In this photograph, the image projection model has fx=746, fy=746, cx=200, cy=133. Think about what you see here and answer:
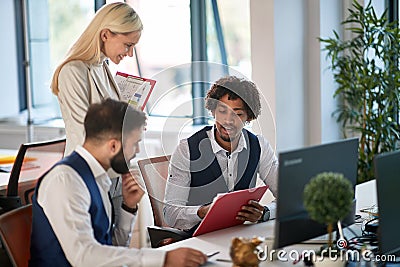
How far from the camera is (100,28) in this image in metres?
3.07

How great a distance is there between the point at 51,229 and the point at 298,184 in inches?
30.5

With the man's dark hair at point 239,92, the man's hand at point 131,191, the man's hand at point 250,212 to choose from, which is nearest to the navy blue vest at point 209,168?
the man's dark hair at point 239,92

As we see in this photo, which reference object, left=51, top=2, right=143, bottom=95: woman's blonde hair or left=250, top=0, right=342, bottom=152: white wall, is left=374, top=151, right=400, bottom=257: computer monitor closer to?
left=51, top=2, right=143, bottom=95: woman's blonde hair

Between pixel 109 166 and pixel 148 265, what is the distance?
1.19ft

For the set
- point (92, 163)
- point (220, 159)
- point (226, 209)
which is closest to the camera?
point (92, 163)

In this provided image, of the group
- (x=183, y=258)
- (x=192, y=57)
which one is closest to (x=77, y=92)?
(x=183, y=258)

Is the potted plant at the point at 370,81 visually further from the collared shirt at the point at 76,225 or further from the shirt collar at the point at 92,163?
the collared shirt at the point at 76,225

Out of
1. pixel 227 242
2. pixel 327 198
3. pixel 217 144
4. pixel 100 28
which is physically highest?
pixel 100 28

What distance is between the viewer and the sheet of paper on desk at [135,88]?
292cm

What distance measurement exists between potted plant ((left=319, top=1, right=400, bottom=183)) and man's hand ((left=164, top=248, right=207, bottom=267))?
2481 mm

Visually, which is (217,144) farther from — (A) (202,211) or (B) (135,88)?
(B) (135,88)

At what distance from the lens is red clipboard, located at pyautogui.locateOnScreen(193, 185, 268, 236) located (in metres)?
2.59

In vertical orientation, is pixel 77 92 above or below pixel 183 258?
above

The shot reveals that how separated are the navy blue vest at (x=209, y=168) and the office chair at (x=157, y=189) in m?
0.12
